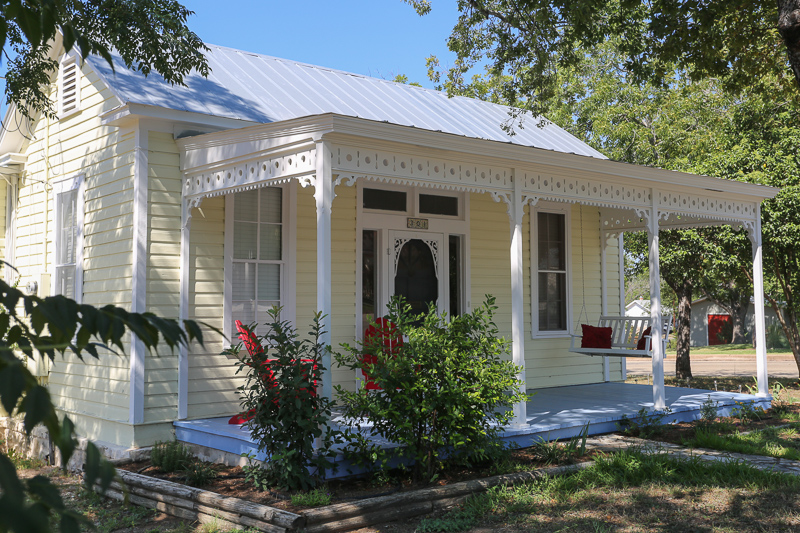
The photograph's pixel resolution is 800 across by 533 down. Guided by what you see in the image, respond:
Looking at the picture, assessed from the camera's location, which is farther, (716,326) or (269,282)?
(716,326)

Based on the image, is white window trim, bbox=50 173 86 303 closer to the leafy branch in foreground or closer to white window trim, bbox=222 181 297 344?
white window trim, bbox=222 181 297 344

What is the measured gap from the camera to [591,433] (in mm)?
8570

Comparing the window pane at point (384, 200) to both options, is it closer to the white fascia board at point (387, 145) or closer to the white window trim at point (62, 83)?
the white fascia board at point (387, 145)

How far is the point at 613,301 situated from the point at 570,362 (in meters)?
1.50

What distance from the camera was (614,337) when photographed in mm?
11750

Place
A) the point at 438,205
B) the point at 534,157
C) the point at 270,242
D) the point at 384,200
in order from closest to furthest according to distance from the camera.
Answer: the point at 534,157
the point at 270,242
the point at 384,200
the point at 438,205

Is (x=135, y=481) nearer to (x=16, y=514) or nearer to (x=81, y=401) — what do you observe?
(x=81, y=401)

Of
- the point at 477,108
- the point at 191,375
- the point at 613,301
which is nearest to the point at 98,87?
the point at 191,375

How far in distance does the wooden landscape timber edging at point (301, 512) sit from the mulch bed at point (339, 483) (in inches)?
9.4

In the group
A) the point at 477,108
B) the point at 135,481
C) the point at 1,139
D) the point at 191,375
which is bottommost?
the point at 135,481

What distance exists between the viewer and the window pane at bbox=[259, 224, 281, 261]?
880cm

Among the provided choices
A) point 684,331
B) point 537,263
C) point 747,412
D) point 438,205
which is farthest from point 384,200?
point 684,331

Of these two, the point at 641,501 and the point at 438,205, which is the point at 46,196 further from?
the point at 641,501

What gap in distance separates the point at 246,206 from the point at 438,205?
2.95 metres
